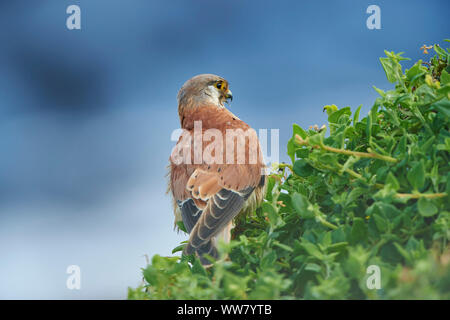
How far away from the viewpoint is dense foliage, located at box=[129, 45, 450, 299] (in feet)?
3.79

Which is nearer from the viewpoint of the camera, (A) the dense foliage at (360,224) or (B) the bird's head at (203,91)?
(A) the dense foliage at (360,224)

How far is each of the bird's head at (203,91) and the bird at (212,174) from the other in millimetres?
14

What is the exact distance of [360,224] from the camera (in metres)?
1.28

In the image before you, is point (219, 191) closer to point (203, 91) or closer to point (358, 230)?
point (203, 91)

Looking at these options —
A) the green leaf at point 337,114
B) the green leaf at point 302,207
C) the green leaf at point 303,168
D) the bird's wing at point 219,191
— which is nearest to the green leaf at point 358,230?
the green leaf at point 302,207

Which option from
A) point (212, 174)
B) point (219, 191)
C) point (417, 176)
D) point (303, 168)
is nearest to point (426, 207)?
point (417, 176)

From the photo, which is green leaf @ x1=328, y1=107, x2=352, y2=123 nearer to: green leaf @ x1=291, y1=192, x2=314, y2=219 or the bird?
green leaf @ x1=291, y1=192, x2=314, y2=219

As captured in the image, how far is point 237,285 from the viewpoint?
1.18 metres

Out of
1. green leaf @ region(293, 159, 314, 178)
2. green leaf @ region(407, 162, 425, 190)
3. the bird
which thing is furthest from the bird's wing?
green leaf @ region(407, 162, 425, 190)

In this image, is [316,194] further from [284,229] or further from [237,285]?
[237,285]

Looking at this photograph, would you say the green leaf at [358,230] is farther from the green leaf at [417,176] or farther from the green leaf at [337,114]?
the green leaf at [337,114]

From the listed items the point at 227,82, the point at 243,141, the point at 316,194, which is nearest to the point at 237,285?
the point at 316,194

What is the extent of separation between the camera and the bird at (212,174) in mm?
2318

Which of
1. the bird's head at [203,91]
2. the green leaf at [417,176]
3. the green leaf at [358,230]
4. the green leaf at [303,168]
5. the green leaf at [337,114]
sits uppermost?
the bird's head at [203,91]
